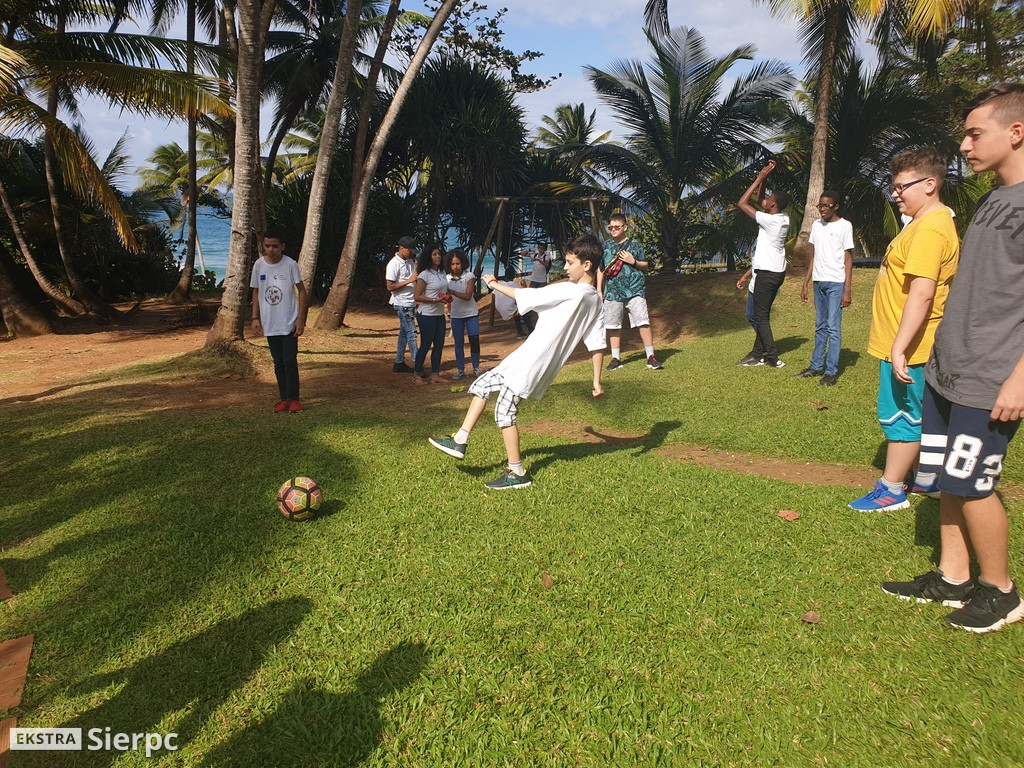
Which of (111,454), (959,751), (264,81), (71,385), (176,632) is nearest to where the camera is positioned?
(959,751)

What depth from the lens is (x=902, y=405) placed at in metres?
4.16

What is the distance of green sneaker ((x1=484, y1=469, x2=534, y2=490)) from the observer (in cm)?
499

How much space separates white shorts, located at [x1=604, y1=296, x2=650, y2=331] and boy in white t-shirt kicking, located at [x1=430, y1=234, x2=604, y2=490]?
4.88 m

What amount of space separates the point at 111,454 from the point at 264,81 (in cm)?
1690

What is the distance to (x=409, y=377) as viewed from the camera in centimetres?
1043

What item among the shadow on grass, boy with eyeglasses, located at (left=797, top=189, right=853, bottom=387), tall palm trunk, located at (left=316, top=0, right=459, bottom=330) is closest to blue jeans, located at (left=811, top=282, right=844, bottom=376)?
boy with eyeglasses, located at (left=797, top=189, right=853, bottom=387)

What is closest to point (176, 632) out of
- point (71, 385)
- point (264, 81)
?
point (71, 385)

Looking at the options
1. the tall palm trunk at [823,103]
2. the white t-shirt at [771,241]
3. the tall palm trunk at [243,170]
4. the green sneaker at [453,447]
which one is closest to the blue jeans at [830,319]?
the white t-shirt at [771,241]

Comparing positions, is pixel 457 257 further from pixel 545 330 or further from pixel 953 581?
pixel 953 581

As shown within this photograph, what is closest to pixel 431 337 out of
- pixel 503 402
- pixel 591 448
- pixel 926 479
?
pixel 591 448

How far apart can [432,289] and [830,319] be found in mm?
5138

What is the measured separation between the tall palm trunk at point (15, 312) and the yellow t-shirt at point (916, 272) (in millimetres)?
16256

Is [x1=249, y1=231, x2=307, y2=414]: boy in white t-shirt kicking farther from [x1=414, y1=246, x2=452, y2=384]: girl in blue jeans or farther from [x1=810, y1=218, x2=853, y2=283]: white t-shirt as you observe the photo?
[x1=810, y1=218, x2=853, y2=283]: white t-shirt

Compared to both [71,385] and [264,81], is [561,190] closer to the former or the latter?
[264,81]
